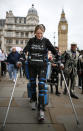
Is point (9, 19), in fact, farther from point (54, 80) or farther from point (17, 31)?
point (54, 80)

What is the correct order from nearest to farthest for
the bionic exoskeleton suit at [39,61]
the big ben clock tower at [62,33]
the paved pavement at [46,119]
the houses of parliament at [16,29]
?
the paved pavement at [46,119] → the bionic exoskeleton suit at [39,61] → the houses of parliament at [16,29] → the big ben clock tower at [62,33]

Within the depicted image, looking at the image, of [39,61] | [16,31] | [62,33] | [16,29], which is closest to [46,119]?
[39,61]

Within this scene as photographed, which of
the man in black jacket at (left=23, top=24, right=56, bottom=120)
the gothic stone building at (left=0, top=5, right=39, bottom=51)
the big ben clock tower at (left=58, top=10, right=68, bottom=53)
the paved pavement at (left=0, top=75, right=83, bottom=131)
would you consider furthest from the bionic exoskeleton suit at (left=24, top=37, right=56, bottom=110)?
the big ben clock tower at (left=58, top=10, right=68, bottom=53)

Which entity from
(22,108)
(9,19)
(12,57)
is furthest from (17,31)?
(22,108)

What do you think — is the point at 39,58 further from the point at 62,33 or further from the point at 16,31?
the point at 62,33

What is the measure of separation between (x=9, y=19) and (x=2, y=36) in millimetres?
9214

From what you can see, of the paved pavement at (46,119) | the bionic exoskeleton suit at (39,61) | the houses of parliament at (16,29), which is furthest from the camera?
the houses of parliament at (16,29)

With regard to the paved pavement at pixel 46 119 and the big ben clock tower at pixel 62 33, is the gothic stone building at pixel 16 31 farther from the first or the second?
the paved pavement at pixel 46 119

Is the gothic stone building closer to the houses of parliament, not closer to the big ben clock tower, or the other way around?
the houses of parliament

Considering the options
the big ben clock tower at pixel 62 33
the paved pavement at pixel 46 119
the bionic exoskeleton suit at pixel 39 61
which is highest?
the big ben clock tower at pixel 62 33

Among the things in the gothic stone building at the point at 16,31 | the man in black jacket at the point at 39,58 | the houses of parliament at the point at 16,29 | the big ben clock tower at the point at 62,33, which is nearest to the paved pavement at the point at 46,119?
the man in black jacket at the point at 39,58

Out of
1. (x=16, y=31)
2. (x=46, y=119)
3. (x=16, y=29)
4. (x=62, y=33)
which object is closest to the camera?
(x=46, y=119)

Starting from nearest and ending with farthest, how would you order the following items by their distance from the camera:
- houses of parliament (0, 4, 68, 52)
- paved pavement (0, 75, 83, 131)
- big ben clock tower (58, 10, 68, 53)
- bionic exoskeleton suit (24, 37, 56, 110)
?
paved pavement (0, 75, 83, 131)
bionic exoskeleton suit (24, 37, 56, 110)
houses of parliament (0, 4, 68, 52)
big ben clock tower (58, 10, 68, 53)

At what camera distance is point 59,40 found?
304 ft
